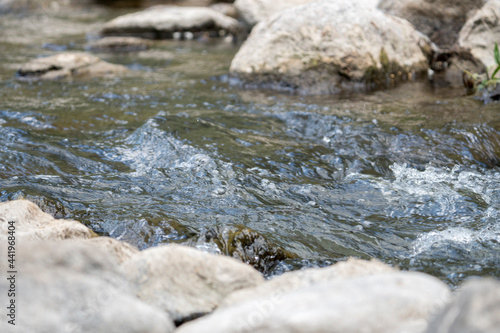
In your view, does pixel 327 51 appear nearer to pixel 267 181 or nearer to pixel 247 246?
pixel 267 181

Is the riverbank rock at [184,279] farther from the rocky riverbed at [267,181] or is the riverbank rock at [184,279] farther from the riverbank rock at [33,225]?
the riverbank rock at [33,225]

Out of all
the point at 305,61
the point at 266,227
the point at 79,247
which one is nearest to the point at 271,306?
the point at 79,247

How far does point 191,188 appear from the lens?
470cm

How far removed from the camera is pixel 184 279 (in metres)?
2.64

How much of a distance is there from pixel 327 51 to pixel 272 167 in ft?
11.5

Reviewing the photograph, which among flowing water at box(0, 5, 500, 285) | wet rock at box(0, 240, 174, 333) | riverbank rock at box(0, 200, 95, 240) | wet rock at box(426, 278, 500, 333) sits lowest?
flowing water at box(0, 5, 500, 285)

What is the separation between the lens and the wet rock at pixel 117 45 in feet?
39.2

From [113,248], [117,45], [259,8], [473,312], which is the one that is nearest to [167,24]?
[117,45]

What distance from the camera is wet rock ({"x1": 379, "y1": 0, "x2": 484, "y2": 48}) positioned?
30.7 ft

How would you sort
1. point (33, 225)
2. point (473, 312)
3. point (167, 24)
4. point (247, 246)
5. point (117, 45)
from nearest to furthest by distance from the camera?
point (473, 312) → point (33, 225) → point (247, 246) → point (117, 45) → point (167, 24)

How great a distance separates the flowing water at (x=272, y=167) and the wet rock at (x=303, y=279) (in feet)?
3.15

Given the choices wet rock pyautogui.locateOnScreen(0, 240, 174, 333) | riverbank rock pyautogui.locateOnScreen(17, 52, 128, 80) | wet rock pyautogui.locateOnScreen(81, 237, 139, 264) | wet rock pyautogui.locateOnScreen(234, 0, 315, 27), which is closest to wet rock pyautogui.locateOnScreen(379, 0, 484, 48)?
wet rock pyautogui.locateOnScreen(234, 0, 315, 27)

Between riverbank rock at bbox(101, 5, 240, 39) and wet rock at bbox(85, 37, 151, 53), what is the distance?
1898 mm

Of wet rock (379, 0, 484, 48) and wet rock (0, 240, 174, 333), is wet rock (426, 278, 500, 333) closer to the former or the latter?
wet rock (0, 240, 174, 333)
